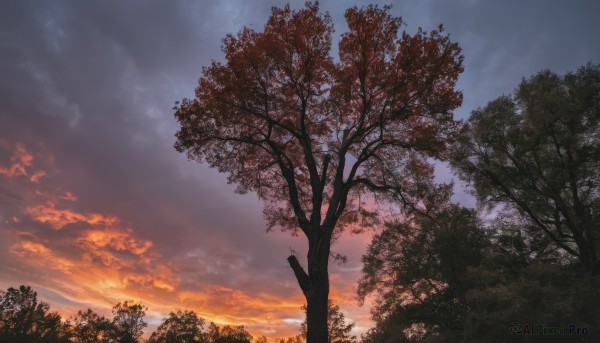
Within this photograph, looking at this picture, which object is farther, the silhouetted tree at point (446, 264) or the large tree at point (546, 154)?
the silhouetted tree at point (446, 264)

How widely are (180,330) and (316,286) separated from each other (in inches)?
2177

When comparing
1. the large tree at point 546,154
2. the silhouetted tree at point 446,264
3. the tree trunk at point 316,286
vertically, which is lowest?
the tree trunk at point 316,286

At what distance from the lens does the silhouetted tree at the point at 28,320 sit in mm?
56781

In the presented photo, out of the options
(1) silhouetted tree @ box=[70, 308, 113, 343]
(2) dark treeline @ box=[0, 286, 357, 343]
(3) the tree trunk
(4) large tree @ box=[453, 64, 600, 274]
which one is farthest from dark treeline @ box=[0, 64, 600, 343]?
(1) silhouetted tree @ box=[70, 308, 113, 343]

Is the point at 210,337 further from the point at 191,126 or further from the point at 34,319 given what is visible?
the point at 191,126

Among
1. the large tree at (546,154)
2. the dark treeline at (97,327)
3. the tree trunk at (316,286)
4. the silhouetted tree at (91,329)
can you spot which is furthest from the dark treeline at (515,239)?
the silhouetted tree at (91,329)

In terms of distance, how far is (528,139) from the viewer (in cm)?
2020

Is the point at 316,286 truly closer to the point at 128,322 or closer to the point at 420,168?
the point at 420,168

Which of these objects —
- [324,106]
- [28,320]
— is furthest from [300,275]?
[28,320]

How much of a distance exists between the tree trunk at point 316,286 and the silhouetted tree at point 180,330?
52246 mm

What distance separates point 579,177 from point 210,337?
186 ft

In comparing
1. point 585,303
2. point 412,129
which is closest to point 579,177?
point 585,303

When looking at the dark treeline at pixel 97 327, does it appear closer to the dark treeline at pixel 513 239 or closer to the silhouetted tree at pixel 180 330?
the silhouetted tree at pixel 180 330

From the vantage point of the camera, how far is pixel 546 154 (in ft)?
68.7
